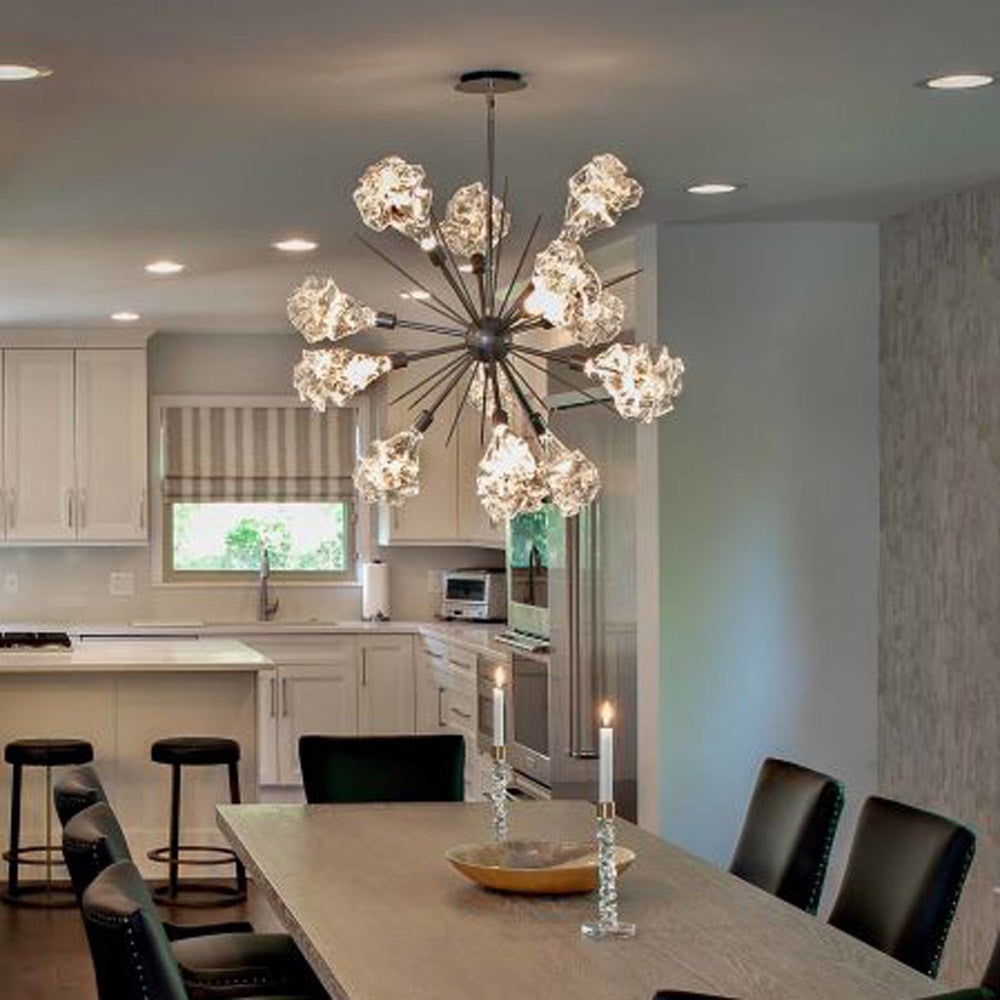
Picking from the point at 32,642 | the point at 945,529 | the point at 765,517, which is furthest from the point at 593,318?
the point at 32,642

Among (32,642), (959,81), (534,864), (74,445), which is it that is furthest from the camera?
(74,445)

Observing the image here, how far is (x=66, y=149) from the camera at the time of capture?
5.21 m

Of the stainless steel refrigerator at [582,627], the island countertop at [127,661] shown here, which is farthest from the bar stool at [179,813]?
the stainless steel refrigerator at [582,627]

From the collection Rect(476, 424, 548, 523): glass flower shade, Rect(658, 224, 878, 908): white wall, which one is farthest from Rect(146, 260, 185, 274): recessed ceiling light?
Rect(476, 424, 548, 523): glass flower shade

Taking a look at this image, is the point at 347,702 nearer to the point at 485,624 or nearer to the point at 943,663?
the point at 485,624

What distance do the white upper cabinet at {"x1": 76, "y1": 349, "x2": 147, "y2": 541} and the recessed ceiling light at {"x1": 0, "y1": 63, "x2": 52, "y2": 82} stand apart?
19.5ft

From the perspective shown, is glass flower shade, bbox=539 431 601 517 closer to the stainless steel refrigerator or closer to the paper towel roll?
the stainless steel refrigerator

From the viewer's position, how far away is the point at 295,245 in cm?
710

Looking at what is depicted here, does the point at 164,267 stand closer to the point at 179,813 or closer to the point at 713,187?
the point at 179,813

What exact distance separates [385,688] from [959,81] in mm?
6252

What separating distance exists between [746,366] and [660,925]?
133 inches

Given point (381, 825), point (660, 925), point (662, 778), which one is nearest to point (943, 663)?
point (662, 778)

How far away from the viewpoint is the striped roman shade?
1055 cm

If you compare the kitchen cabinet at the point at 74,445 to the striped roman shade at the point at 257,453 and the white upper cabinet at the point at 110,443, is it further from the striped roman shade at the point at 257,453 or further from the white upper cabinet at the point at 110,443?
the striped roman shade at the point at 257,453
